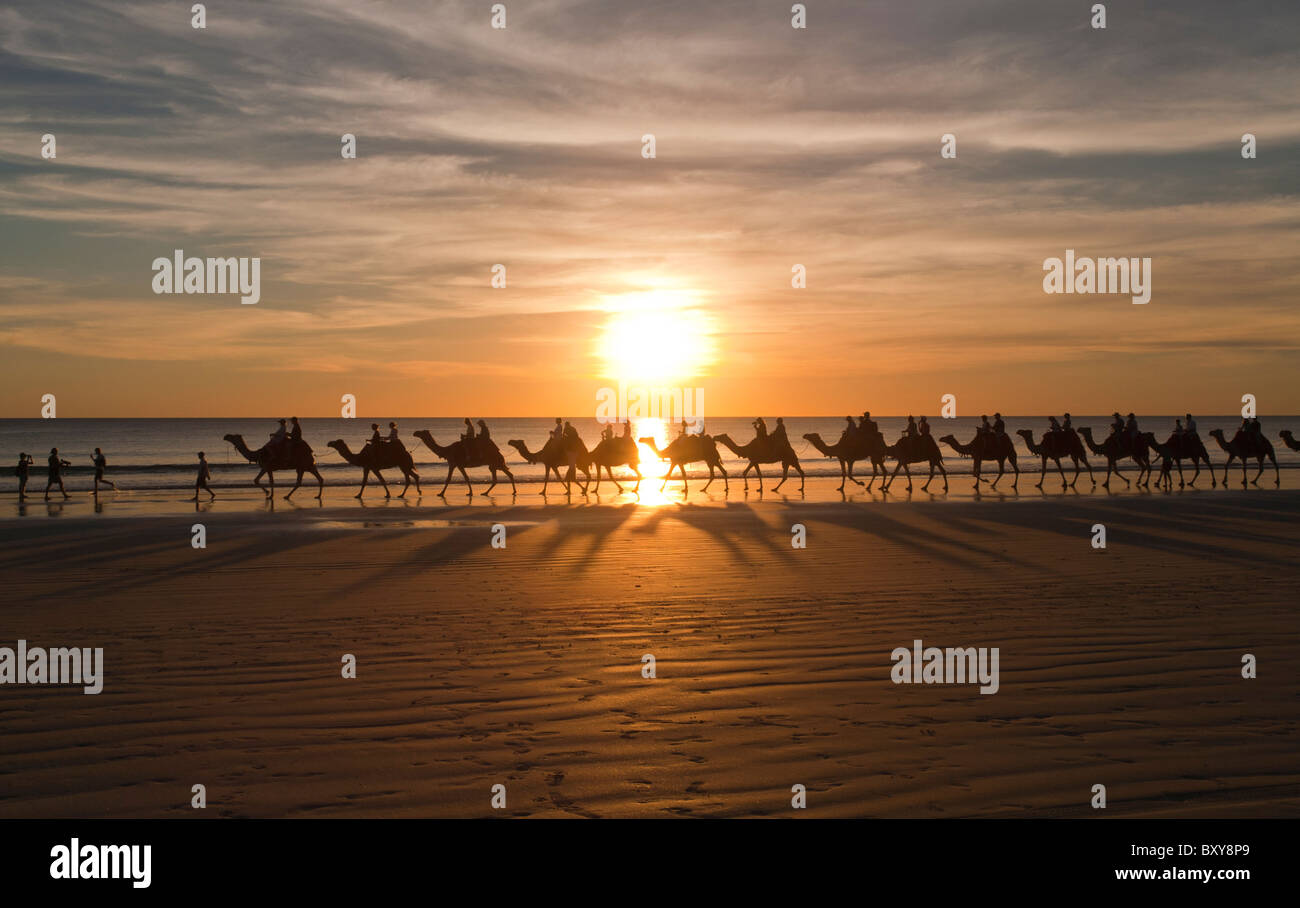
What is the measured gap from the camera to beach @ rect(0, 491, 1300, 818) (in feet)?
14.8

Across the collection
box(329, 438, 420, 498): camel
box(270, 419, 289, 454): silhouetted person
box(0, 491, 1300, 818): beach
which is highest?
box(270, 419, 289, 454): silhouetted person

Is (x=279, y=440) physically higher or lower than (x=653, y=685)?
higher

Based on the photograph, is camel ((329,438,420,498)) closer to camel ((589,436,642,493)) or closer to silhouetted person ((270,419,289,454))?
silhouetted person ((270,419,289,454))

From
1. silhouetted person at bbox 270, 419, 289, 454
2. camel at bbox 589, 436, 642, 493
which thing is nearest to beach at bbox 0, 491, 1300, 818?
silhouetted person at bbox 270, 419, 289, 454

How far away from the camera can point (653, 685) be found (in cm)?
645

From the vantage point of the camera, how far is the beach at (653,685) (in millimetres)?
4520

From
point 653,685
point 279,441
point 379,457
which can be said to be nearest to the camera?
point 653,685

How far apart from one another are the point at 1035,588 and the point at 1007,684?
431 cm

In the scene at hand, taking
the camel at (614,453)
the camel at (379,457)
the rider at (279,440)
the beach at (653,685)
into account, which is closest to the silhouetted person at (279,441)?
the rider at (279,440)

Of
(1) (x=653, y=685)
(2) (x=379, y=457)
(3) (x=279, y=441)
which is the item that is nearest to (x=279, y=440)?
(3) (x=279, y=441)

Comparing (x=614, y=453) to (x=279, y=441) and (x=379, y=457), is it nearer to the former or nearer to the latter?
(x=379, y=457)
